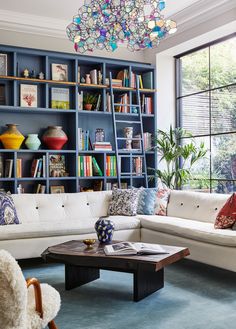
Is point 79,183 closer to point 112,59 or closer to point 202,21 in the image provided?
point 112,59

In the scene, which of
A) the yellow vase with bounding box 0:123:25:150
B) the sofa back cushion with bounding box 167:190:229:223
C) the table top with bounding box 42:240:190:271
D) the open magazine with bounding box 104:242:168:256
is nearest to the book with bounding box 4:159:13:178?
the yellow vase with bounding box 0:123:25:150

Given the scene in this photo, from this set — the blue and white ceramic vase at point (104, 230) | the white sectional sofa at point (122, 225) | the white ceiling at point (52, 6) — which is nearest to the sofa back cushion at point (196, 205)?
the white sectional sofa at point (122, 225)

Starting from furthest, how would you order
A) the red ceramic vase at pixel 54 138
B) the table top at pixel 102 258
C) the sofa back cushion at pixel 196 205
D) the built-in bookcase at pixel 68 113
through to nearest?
the red ceramic vase at pixel 54 138
the built-in bookcase at pixel 68 113
the sofa back cushion at pixel 196 205
the table top at pixel 102 258

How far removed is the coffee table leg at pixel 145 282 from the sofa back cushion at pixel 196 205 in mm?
1394

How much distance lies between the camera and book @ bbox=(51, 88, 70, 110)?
6219 millimetres

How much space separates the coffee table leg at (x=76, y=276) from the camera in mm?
3746

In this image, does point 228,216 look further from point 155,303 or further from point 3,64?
point 3,64

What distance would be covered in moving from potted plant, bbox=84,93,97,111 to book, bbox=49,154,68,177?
0.82 m

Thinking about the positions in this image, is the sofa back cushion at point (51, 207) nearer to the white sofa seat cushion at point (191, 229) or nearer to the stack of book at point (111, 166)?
the white sofa seat cushion at point (191, 229)

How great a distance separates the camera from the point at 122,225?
16.6 ft

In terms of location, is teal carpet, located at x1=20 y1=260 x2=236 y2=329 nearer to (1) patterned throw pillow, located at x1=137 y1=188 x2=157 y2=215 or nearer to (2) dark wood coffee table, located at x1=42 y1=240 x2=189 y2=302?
(2) dark wood coffee table, located at x1=42 y1=240 x2=189 y2=302

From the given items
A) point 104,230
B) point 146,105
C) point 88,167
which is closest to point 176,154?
point 146,105

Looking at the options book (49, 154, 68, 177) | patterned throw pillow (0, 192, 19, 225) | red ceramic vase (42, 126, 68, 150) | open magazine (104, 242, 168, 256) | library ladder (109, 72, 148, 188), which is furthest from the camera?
library ladder (109, 72, 148, 188)

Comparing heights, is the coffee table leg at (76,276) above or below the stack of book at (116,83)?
below
